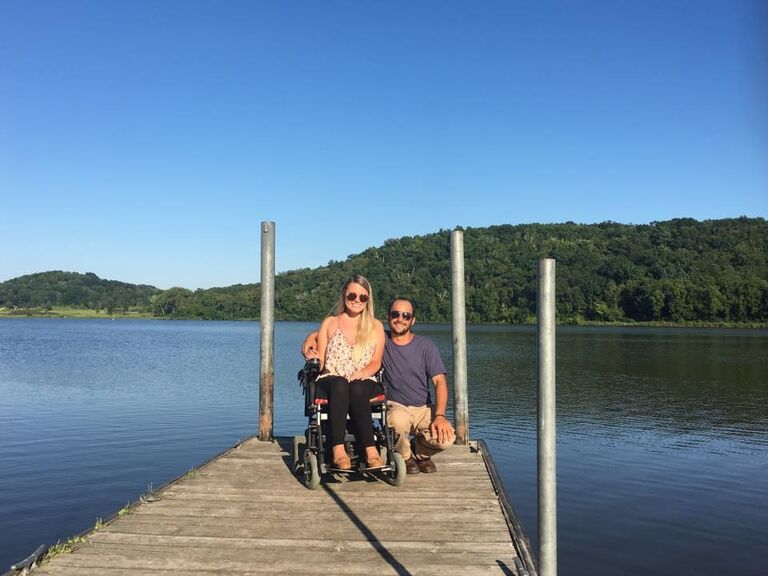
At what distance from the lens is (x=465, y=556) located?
3982 millimetres

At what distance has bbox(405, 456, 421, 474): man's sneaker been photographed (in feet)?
19.6

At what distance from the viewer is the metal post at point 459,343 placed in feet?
25.3

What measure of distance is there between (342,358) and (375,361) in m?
0.30

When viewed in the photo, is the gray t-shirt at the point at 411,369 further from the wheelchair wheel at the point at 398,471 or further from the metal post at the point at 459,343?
the metal post at the point at 459,343

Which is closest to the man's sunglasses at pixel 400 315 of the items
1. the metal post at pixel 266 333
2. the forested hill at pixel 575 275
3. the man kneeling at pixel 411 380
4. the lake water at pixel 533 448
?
the man kneeling at pixel 411 380

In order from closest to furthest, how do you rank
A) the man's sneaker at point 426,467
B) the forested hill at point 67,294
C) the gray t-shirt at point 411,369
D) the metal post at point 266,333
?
the man's sneaker at point 426,467
the gray t-shirt at point 411,369
the metal post at point 266,333
the forested hill at point 67,294

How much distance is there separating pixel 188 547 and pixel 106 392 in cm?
1903

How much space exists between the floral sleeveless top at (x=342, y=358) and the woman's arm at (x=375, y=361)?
31 millimetres

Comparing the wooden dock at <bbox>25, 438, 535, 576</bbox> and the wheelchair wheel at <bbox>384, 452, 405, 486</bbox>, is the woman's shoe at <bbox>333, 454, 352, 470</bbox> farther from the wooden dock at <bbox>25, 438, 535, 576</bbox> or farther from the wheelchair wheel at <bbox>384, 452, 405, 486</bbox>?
the wheelchair wheel at <bbox>384, 452, 405, 486</bbox>

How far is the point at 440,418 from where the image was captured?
5.80 m

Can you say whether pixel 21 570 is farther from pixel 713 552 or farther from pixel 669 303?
pixel 669 303

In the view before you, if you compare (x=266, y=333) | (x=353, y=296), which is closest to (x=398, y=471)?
(x=353, y=296)

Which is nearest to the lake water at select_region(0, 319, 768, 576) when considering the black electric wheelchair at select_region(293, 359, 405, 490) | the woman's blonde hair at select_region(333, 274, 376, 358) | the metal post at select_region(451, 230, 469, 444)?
the metal post at select_region(451, 230, 469, 444)

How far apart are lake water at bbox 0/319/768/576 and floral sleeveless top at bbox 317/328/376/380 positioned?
11.7 ft
